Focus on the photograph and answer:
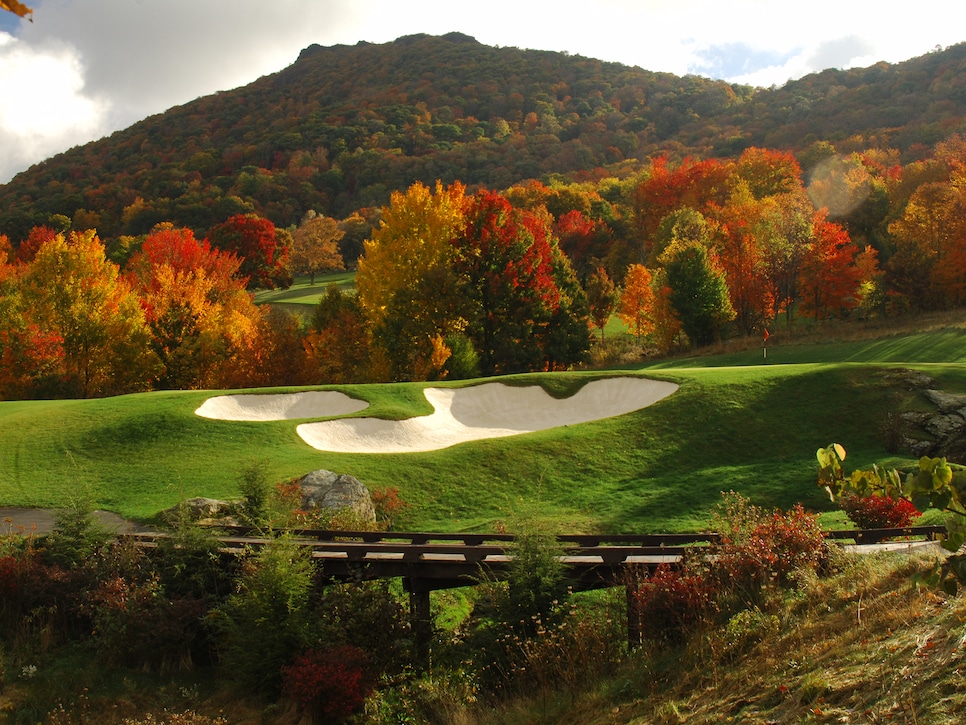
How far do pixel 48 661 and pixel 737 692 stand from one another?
11.5m

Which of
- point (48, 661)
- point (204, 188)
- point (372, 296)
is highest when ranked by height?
point (204, 188)

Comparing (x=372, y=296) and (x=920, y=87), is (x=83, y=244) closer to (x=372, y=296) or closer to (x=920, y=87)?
(x=372, y=296)

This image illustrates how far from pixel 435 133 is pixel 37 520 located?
379 ft

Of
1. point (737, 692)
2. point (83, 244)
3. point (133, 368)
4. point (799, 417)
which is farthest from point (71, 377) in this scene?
point (737, 692)

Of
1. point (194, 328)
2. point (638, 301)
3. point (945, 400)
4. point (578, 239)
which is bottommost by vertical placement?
point (945, 400)

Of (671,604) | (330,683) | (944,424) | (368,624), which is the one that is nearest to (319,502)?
(368,624)

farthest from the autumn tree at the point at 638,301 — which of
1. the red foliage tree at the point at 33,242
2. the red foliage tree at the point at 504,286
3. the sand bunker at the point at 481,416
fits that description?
the red foliage tree at the point at 33,242

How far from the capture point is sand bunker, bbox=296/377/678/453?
24625 mm

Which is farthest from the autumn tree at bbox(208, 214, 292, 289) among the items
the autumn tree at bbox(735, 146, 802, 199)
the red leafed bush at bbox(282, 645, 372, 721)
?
the red leafed bush at bbox(282, 645, 372, 721)

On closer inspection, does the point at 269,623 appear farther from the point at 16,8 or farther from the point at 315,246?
the point at 315,246

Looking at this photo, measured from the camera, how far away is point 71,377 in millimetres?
38188

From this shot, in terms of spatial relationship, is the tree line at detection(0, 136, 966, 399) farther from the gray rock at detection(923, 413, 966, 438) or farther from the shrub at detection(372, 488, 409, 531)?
the gray rock at detection(923, 413, 966, 438)

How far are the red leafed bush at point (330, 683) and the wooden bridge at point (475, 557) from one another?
1168mm

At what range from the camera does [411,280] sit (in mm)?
42062
